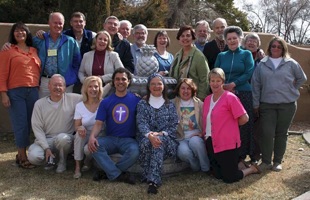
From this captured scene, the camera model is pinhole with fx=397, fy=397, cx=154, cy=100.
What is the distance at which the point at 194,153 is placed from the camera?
499 centimetres

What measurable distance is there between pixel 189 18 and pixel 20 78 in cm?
1993

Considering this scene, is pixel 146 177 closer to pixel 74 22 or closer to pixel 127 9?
pixel 74 22

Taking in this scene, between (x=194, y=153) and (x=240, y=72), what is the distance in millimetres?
1260

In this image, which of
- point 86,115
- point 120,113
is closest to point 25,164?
point 86,115

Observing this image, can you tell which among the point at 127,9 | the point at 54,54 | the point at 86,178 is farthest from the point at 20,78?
the point at 127,9

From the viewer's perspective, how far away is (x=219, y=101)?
4941 millimetres

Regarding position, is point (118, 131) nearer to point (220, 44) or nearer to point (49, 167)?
point (49, 167)

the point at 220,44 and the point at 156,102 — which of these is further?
the point at 220,44

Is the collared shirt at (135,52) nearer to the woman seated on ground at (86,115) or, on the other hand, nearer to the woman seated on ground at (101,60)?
the woman seated on ground at (101,60)

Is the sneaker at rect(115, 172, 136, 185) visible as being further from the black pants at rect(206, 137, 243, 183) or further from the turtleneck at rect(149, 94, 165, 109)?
the black pants at rect(206, 137, 243, 183)

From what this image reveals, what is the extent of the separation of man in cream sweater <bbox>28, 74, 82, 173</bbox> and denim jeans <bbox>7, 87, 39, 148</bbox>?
0.27 metres

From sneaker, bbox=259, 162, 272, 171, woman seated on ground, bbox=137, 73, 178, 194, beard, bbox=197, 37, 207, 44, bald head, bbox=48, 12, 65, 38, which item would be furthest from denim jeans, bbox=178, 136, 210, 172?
bald head, bbox=48, 12, 65, 38

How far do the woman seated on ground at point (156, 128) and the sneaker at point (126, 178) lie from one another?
0.48 ft

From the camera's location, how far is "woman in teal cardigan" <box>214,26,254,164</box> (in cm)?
523
